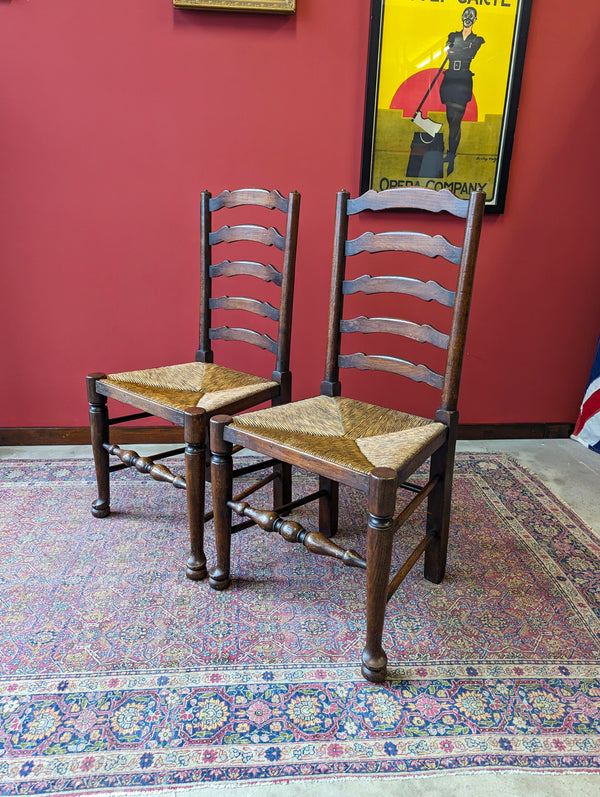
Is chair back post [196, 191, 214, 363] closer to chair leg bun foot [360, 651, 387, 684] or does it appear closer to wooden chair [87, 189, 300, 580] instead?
wooden chair [87, 189, 300, 580]

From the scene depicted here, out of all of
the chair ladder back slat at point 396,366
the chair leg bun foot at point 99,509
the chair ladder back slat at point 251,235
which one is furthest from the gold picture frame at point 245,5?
the chair leg bun foot at point 99,509

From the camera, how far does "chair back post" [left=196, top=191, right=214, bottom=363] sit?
6.56 feet

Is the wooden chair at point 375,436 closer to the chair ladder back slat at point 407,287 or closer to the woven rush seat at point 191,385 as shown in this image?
the chair ladder back slat at point 407,287

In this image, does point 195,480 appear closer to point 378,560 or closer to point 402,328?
point 378,560

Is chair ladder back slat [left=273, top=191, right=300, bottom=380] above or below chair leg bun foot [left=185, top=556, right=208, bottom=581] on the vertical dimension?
above

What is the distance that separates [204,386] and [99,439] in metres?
0.43

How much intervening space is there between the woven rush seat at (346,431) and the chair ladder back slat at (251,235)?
1.94 ft

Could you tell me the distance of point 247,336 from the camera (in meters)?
1.99

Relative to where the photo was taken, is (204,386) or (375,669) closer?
(375,669)

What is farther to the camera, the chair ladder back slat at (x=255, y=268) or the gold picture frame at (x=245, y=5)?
the gold picture frame at (x=245, y=5)

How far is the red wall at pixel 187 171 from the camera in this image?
2219mm

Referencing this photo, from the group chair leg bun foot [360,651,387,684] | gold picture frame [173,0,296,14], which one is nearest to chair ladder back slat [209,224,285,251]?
gold picture frame [173,0,296,14]

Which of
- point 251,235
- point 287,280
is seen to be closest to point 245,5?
point 251,235

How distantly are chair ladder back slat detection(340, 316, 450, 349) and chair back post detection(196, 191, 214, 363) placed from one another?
0.60 m
